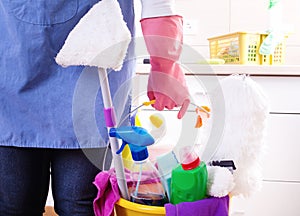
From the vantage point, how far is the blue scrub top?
725 mm

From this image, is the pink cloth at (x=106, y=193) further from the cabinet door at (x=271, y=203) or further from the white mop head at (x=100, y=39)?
Result: the cabinet door at (x=271, y=203)

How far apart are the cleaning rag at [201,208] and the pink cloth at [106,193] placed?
0.11m

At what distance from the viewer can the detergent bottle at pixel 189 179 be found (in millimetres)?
715

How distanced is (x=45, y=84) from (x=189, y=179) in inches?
12.1

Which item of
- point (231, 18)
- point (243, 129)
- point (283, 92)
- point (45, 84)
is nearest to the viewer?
point (45, 84)

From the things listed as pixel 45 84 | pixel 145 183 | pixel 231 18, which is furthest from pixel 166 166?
pixel 231 18

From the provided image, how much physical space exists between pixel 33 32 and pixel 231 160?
1.49 feet

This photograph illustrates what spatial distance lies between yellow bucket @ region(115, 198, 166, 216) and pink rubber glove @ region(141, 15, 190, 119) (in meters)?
0.17

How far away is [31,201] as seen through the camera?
2.66 feet

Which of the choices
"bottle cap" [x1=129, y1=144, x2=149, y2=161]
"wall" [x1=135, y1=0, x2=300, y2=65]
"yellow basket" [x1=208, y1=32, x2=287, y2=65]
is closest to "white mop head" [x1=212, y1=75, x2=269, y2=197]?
"bottle cap" [x1=129, y1=144, x2=149, y2=161]

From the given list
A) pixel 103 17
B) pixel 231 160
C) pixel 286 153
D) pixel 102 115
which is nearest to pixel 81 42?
pixel 103 17

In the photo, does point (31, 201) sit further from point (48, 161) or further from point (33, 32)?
point (33, 32)

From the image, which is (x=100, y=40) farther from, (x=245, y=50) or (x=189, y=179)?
(x=245, y=50)

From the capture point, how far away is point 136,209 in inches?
29.0
